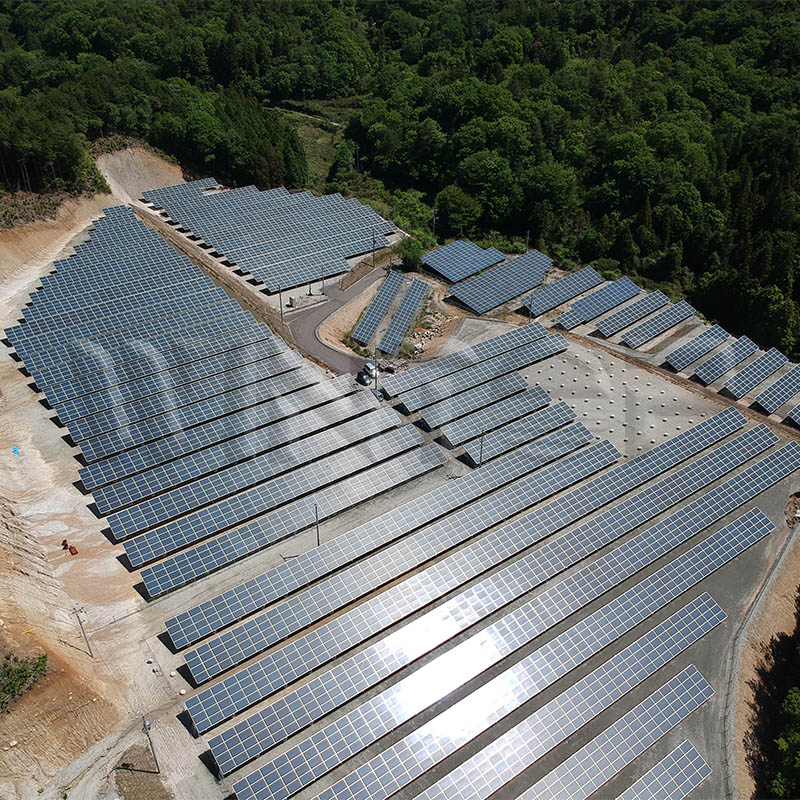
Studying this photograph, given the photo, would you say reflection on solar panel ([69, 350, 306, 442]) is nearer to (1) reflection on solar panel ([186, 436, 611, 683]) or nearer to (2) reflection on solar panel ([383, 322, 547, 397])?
(2) reflection on solar panel ([383, 322, 547, 397])

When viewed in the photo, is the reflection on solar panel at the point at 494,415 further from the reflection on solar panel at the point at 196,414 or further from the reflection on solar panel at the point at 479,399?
the reflection on solar panel at the point at 196,414

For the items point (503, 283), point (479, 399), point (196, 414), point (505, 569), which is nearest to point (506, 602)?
point (505, 569)

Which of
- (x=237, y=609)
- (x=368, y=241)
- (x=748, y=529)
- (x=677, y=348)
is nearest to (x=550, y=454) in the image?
(x=748, y=529)

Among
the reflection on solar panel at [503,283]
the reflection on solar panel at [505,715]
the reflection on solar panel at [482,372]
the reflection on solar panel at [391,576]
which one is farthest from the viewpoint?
the reflection on solar panel at [503,283]

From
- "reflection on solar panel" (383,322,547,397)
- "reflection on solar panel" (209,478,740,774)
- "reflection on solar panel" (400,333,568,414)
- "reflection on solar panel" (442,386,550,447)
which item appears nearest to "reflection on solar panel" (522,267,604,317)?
"reflection on solar panel" (383,322,547,397)

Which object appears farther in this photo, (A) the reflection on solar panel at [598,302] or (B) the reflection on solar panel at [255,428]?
(A) the reflection on solar panel at [598,302]

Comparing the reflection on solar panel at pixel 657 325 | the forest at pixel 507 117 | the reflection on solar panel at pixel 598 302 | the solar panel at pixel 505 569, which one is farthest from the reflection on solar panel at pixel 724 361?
the reflection on solar panel at pixel 598 302

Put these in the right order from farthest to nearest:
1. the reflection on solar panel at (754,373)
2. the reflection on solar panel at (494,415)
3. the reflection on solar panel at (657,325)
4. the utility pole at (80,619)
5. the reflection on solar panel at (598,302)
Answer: the reflection on solar panel at (598,302) → the reflection on solar panel at (657,325) → the reflection on solar panel at (754,373) → the reflection on solar panel at (494,415) → the utility pole at (80,619)

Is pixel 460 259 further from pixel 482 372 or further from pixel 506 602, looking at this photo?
pixel 506 602
